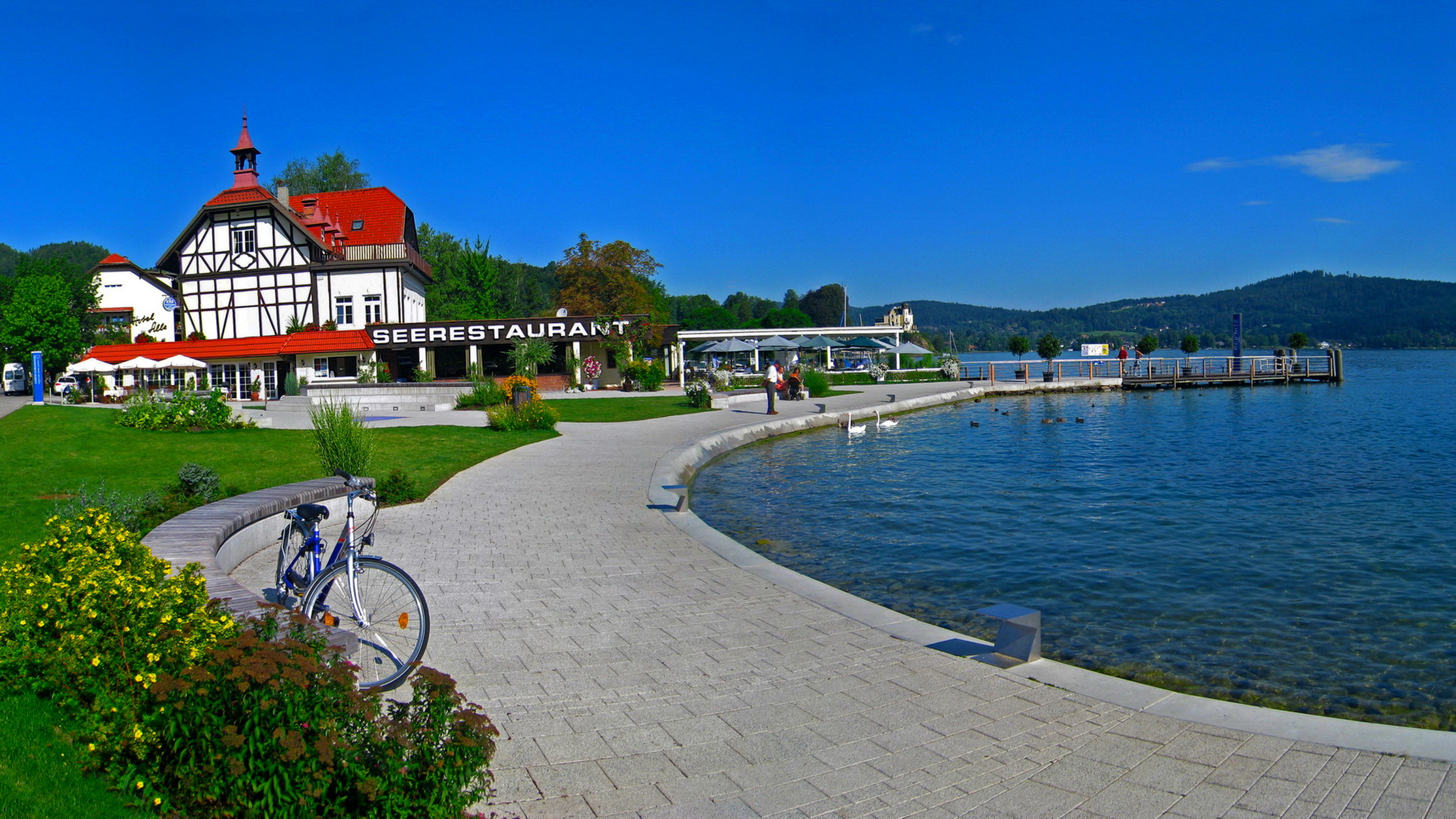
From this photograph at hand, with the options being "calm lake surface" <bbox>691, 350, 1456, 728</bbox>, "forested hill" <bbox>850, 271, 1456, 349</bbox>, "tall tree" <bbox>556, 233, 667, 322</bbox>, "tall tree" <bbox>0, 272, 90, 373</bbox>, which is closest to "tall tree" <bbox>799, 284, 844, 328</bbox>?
"forested hill" <bbox>850, 271, 1456, 349</bbox>

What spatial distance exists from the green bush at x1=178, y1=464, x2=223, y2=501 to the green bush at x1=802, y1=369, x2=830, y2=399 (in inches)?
1150

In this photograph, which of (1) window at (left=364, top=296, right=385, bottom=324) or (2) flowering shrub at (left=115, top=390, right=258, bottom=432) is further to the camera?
(1) window at (left=364, top=296, right=385, bottom=324)

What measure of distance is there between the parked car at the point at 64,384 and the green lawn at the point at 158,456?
22.0 meters

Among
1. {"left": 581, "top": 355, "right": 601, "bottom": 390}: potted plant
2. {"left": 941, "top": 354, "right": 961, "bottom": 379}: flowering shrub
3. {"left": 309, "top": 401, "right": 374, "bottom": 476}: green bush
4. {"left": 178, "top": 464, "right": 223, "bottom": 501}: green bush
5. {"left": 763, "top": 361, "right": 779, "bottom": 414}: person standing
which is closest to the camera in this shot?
{"left": 178, "top": 464, "right": 223, "bottom": 501}: green bush

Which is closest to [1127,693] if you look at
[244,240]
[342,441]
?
[342,441]

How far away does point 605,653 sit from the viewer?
607 cm

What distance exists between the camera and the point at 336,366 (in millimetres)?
45219

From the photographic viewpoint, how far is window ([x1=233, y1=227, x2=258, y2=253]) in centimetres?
4747

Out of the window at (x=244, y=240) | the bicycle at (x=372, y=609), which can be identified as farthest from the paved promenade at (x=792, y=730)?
the window at (x=244, y=240)

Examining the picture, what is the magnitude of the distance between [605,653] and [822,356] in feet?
225

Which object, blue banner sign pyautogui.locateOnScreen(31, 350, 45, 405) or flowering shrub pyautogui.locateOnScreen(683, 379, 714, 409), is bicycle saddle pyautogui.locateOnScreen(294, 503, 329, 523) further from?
blue banner sign pyautogui.locateOnScreen(31, 350, 45, 405)

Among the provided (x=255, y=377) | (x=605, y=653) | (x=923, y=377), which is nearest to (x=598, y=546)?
(x=605, y=653)

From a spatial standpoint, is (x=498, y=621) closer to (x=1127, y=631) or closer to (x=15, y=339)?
(x=1127, y=631)

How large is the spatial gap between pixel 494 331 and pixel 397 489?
34128mm
